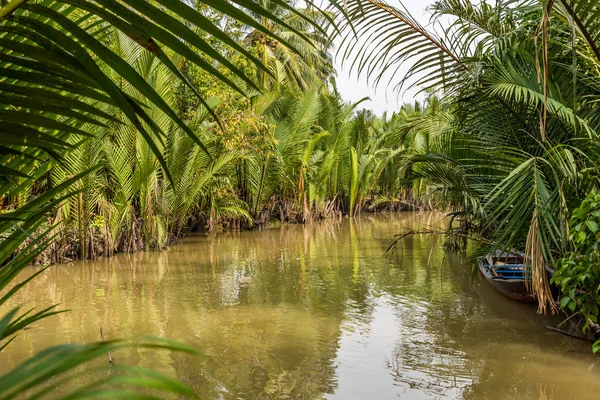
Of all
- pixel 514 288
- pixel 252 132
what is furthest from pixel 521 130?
pixel 252 132

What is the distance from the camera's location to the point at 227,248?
1086cm

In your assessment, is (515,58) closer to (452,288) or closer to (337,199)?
(452,288)

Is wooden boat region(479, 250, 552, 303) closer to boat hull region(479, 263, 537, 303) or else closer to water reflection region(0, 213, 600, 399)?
boat hull region(479, 263, 537, 303)

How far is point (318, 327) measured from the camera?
17.4 ft

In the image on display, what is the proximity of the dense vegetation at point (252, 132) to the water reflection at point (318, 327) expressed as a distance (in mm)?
545

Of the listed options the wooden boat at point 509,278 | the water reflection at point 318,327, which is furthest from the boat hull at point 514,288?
the water reflection at point 318,327

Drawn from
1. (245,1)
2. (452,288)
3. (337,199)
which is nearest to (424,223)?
(337,199)

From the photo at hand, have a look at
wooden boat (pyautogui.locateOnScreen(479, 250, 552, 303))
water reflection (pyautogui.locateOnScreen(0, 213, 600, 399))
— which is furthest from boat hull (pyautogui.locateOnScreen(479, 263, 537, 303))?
water reflection (pyautogui.locateOnScreen(0, 213, 600, 399))

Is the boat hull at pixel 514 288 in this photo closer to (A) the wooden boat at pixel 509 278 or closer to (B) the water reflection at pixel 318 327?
(A) the wooden boat at pixel 509 278

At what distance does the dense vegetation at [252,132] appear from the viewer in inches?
27.4

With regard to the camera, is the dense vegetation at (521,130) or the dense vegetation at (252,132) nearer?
the dense vegetation at (252,132)

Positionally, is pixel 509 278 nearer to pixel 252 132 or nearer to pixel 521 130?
pixel 521 130

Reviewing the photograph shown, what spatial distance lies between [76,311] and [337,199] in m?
13.0

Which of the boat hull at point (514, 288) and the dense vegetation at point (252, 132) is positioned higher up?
the dense vegetation at point (252, 132)
